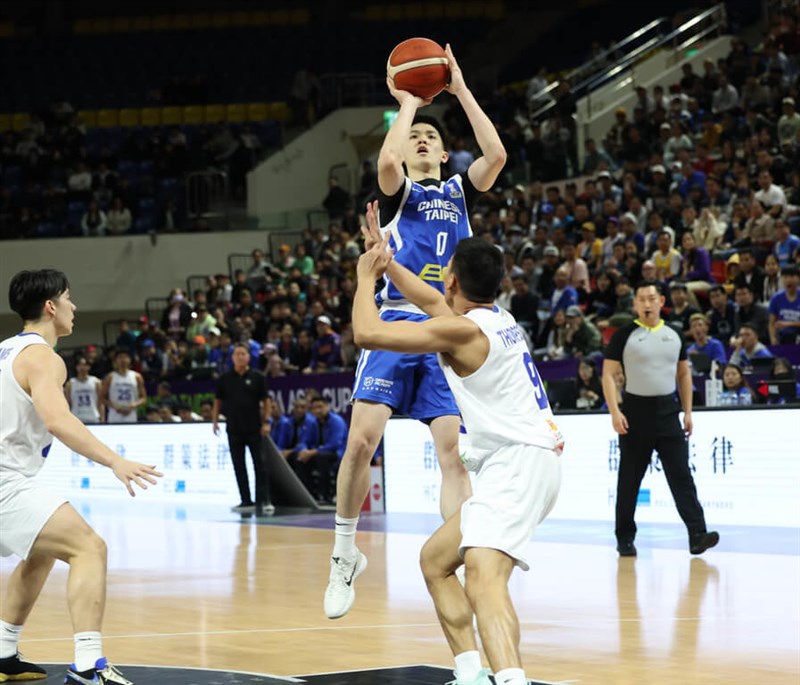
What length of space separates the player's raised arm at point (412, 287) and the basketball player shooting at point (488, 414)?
18cm

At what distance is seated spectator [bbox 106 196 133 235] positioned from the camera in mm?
28750

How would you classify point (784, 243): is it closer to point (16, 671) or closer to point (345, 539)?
point (345, 539)

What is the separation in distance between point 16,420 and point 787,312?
10281 millimetres

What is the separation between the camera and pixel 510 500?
4859 mm

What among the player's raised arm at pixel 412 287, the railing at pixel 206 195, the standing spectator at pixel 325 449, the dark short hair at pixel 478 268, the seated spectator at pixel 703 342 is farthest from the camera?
the railing at pixel 206 195

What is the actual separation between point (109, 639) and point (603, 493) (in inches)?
271

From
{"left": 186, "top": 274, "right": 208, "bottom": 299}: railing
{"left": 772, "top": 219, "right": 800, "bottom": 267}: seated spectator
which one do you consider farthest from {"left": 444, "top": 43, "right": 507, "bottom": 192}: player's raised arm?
{"left": 186, "top": 274, "right": 208, "bottom": 299}: railing

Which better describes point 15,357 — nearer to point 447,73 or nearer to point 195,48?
point 447,73

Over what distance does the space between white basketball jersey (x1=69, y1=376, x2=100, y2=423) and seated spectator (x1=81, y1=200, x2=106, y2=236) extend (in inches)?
341

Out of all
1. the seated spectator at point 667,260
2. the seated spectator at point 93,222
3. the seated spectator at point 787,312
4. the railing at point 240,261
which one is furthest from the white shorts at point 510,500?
the seated spectator at point 93,222

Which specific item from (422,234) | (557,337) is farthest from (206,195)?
(422,234)

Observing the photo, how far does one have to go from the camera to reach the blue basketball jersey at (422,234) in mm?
6379

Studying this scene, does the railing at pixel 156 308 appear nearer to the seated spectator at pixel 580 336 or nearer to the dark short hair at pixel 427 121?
the seated spectator at pixel 580 336

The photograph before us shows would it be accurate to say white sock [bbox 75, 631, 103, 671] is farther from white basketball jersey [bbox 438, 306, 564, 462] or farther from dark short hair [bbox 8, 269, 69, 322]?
white basketball jersey [bbox 438, 306, 564, 462]
